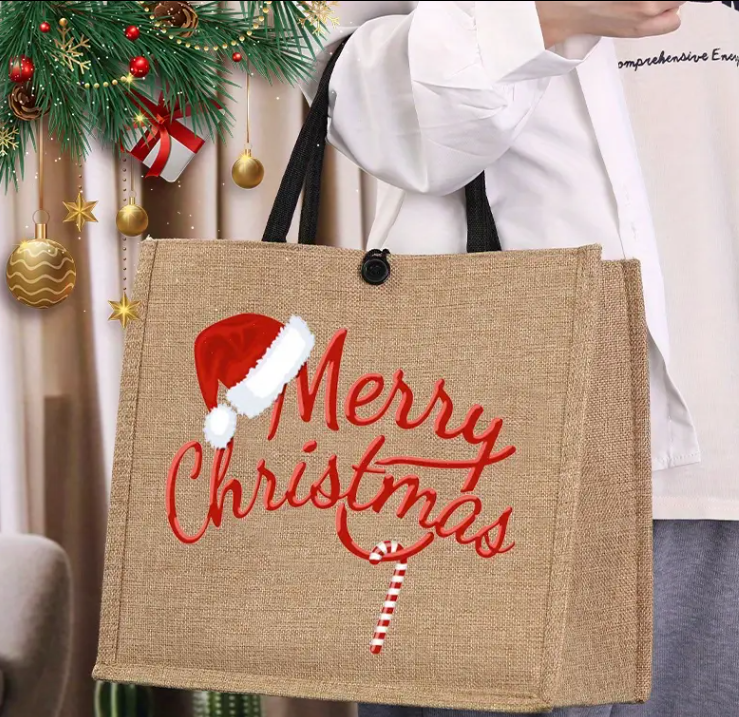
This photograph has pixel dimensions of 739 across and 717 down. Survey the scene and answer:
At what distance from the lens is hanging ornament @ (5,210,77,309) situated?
857 millimetres

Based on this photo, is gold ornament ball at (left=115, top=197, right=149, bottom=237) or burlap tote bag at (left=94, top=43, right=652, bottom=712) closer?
burlap tote bag at (left=94, top=43, right=652, bottom=712)

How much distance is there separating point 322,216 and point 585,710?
0.72 metres

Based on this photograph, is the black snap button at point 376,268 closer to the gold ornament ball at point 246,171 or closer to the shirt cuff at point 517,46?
the shirt cuff at point 517,46

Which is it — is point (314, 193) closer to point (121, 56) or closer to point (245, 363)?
point (245, 363)

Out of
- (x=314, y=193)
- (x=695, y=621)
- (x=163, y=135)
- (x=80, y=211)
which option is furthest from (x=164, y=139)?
(x=695, y=621)

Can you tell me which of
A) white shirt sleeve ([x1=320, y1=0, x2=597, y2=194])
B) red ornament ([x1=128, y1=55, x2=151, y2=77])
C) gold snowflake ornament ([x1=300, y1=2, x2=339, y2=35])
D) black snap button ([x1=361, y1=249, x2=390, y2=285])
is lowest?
black snap button ([x1=361, y1=249, x2=390, y2=285])

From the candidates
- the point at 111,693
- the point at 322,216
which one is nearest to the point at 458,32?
the point at 322,216

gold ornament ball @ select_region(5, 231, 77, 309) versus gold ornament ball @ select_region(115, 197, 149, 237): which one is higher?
gold ornament ball @ select_region(115, 197, 149, 237)

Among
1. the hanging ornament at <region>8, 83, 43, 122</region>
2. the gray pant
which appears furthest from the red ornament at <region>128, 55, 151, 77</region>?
the gray pant

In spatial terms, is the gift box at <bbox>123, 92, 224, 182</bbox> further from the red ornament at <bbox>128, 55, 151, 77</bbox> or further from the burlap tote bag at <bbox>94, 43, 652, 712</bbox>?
the burlap tote bag at <bbox>94, 43, 652, 712</bbox>

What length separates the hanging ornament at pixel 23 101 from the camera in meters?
0.77

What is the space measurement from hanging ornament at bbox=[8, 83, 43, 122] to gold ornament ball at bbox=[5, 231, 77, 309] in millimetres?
139

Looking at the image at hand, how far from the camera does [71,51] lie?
74 cm

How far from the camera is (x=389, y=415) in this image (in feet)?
1.76
